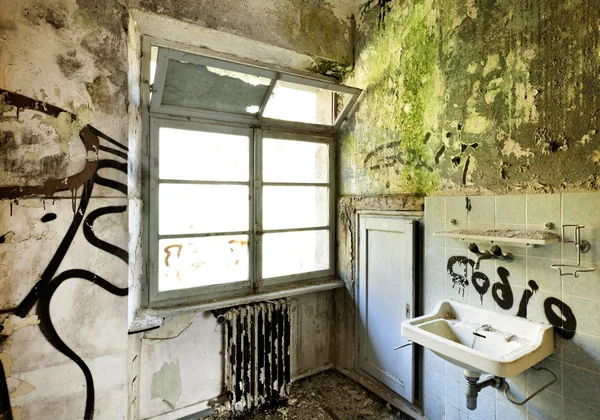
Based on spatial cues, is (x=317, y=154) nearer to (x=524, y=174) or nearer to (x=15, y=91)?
(x=524, y=174)

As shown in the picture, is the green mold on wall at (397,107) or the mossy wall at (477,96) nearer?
the mossy wall at (477,96)

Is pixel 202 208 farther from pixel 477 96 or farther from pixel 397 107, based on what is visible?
pixel 477 96

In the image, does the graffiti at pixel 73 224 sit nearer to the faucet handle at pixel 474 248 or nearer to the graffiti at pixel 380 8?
the faucet handle at pixel 474 248

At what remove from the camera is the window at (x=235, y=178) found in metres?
2.11

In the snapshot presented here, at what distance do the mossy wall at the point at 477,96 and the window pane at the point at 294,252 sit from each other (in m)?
0.63

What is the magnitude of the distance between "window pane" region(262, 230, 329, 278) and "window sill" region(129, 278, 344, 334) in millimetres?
140

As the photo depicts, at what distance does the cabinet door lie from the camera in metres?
2.13

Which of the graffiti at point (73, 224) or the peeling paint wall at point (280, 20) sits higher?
the peeling paint wall at point (280, 20)

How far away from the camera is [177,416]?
83.8 inches

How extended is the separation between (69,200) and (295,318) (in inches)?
73.0

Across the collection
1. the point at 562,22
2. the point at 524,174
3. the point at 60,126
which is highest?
the point at 562,22

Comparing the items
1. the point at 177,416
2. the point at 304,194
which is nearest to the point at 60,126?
the point at 304,194

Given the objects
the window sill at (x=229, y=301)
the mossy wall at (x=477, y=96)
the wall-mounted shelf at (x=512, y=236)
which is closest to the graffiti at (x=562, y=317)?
the wall-mounted shelf at (x=512, y=236)

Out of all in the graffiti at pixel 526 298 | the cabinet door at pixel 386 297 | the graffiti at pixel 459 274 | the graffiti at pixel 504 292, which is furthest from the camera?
the cabinet door at pixel 386 297
